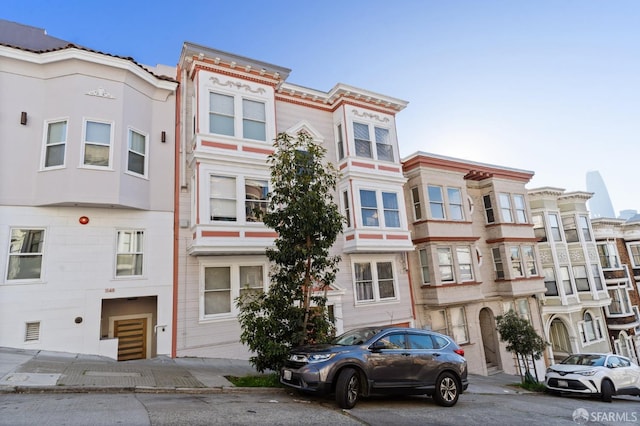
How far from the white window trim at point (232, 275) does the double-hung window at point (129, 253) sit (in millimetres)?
2014

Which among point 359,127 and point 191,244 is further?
point 359,127

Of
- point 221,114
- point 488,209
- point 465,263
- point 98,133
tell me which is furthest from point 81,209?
point 488,209

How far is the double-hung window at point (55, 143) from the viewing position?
11000 millimetres

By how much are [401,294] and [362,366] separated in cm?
1005

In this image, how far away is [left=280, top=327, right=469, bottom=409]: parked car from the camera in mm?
6852

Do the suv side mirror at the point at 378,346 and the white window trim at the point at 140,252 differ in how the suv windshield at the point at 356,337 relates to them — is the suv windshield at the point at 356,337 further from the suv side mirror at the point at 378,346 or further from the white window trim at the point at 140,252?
the white window trim at the point at 140,252

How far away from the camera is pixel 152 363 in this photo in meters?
10.6

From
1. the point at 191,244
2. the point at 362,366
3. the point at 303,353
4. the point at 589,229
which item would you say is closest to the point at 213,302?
the point at 191,244

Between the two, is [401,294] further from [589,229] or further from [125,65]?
[589,229]

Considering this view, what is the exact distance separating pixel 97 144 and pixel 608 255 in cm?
3380

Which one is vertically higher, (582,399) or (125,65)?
(125,65)

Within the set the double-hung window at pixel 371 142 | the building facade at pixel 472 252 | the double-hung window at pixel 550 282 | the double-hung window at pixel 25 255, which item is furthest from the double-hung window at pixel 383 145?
the double-hung window at pixel 550 282

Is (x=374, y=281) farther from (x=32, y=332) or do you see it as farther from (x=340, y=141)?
(x=32, y=332)

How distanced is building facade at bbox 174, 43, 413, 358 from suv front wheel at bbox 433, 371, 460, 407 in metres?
5.72
